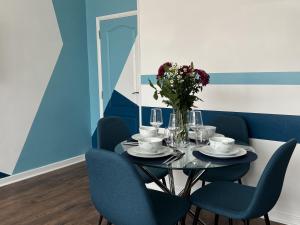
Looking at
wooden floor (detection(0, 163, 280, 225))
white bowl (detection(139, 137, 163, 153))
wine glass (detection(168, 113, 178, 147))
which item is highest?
wine glass (detection(168, 113, 178, 147))

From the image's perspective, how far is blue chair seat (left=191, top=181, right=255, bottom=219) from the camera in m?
1.95

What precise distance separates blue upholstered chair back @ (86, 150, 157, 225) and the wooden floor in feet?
4.04

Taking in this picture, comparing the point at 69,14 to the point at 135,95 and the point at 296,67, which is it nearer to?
the point at 135,95

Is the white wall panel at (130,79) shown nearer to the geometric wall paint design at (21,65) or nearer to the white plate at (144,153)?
the geometric wall paint design at (21,65)

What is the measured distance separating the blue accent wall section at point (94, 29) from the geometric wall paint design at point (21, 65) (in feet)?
2.09

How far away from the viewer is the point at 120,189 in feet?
5.58

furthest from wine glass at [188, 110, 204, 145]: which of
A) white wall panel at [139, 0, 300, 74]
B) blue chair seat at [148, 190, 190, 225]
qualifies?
→ white wall panel at [139, 0, 300, 74]

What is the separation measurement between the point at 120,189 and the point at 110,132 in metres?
1.32

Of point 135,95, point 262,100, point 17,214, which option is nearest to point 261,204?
point 262,100

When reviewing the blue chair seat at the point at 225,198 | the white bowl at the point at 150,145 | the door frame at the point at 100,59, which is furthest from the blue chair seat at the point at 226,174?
the door frame at the point at 100,59

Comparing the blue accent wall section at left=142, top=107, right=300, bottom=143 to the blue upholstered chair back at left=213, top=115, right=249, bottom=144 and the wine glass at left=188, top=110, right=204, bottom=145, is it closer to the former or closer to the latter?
the blue upholstered chair back at left=213, top=115, right=249, bottom=144

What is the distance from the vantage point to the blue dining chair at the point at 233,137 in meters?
2.57

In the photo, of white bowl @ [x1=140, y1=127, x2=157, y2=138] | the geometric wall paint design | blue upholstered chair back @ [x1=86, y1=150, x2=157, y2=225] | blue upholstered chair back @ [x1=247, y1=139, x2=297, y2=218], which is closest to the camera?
A: blue upholstered chair back @ [x1=86, y1=150, x2=157, y2=225]

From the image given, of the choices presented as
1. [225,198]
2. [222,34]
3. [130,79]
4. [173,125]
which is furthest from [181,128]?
[130,79]
